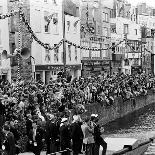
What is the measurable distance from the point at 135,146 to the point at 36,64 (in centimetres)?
3125

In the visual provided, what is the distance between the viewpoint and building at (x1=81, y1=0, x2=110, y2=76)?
58525mm

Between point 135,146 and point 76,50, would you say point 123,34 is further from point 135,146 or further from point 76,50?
point 135,146

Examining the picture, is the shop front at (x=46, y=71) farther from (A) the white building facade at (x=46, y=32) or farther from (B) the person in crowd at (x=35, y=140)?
(B) the person in crowd at (x=35, y=140)

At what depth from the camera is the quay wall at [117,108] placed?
33797mm

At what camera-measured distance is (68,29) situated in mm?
53594

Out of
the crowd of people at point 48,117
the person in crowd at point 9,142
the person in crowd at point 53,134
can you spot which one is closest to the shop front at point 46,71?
the crowd of people at point 48,117

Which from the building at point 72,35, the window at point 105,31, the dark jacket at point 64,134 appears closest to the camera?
the dark jacket at point 64,134

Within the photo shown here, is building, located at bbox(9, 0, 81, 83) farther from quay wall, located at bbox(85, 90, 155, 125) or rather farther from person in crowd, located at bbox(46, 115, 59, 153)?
person in crowd, located at bbox(46, 115, 59, 153)

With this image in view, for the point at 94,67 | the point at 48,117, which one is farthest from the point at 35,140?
the point at 94,67

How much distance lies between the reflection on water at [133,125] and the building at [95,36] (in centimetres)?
1541

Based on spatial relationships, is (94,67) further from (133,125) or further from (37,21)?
(133,125)

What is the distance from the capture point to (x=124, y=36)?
69.9 metres

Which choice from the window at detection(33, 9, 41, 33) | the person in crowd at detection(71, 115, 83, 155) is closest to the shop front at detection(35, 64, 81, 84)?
the window at detection(33, 9, 41, 33)

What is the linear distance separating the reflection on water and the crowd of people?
248 cm
